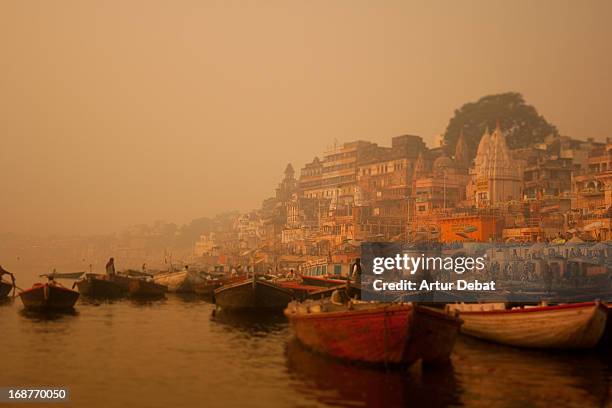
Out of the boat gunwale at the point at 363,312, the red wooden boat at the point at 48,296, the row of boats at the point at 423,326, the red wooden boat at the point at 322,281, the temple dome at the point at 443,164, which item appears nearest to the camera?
the boat gunwale at the point at 363,312

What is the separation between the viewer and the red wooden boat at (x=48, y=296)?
33.6 metres

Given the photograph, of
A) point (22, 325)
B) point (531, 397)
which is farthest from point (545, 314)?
point (22, 325)

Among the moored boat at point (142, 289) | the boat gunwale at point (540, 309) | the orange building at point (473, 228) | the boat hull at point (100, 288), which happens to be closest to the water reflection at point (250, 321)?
the boat gunwale at point (540, 309)

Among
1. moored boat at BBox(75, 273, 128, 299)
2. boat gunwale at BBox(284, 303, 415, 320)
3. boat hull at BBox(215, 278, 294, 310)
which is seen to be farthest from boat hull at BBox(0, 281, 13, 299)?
boat gunwale at BBox(284, 303, 415, 320)

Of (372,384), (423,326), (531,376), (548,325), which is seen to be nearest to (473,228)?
(548,325)

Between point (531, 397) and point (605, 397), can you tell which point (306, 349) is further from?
point (605, 397)

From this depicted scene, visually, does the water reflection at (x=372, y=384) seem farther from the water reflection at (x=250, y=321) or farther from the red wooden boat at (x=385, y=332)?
the water reflection at (x=250, y=321)

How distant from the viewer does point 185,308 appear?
3959 centimetres

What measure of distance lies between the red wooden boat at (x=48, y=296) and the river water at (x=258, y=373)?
6078 millimetres

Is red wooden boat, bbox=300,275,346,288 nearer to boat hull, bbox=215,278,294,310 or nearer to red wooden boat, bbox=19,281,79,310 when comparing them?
boat hull, bbox=215,278,294,310

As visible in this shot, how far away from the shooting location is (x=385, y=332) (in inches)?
664

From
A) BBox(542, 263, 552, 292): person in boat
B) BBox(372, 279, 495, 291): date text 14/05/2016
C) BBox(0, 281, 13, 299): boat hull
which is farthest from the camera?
BBox(0, 281, 13, 299): boat hull

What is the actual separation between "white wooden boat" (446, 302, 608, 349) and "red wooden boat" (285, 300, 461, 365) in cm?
229

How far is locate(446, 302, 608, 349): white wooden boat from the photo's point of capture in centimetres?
2009
